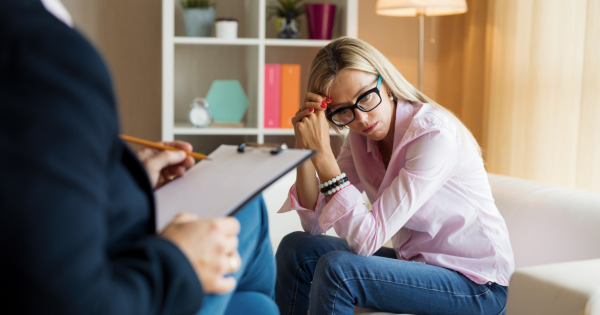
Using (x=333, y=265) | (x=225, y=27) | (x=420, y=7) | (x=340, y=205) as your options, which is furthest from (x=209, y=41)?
(x=333, y=265)

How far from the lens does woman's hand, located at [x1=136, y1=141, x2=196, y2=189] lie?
796 millimetres

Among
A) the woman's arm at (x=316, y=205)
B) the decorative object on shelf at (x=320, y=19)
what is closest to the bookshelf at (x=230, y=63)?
the decorative object on shelf at (x=320, y=19)

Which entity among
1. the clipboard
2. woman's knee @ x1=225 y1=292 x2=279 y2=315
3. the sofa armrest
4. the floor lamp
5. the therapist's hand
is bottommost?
woman's knee @ x1=225 y1=292 x2=279 y2=315

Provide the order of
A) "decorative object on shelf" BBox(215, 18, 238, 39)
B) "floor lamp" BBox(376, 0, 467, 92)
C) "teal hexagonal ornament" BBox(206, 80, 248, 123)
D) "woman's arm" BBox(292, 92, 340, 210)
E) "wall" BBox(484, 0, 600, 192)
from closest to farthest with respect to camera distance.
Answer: "woman's arm" BBox(292, 92, 340, 210)
"wall" BBox(484, 0, 600, 192)
"floor lamp" BBox(376, 0, 467, 92)
"decorative object on shelf" BBox(215, 18, 238, 39)
"teal hexagonal ornament" BBox(206, 80, 248, 123)

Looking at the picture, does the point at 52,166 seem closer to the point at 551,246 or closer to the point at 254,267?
the point at 254,267

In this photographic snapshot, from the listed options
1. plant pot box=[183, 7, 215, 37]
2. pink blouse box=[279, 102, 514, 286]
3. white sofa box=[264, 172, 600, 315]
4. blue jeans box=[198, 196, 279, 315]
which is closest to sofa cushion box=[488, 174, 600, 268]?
white sofa box=[264, 172, 600, 315]

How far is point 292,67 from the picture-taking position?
2.27 metres

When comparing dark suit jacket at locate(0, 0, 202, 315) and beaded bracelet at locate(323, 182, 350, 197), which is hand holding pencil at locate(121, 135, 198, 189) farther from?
beaded bracelet at locate(323, 182, 350, 197)

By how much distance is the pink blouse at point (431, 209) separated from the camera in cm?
118

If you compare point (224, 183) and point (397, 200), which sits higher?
point (224, 183)

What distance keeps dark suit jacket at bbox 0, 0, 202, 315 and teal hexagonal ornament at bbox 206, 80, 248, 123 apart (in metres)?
1.94

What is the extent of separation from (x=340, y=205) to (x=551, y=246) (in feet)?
1.81

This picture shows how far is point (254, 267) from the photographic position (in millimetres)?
830

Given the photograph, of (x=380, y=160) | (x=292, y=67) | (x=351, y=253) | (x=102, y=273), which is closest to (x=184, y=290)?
(x=102, y=273)
